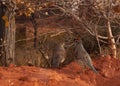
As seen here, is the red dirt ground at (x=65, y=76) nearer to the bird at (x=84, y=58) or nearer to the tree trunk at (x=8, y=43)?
the bird at (x=84, y=58)

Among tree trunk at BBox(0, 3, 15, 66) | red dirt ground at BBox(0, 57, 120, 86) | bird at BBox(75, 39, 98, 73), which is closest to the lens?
red dirt ground at BBox(0, 57, 120, 86)

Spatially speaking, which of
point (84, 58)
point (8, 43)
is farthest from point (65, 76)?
point (8, 43)

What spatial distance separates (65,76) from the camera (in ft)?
20.6

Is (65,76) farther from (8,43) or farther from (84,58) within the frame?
(8,43)

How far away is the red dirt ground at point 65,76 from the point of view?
5.51 m

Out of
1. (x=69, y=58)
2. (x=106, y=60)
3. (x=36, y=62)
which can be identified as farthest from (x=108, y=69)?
(x=36, y=62)

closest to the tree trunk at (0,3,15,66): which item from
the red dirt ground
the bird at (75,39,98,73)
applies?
the bird at (75,39,98,73)

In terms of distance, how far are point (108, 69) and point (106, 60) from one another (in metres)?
0.32

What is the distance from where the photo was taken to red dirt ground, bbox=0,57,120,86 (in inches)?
217

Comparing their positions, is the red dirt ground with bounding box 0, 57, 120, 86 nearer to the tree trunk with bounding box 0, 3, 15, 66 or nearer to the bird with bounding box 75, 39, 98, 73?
the bird with bounding box 75, 39, 98, 73

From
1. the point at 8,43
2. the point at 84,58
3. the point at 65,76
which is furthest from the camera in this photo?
the point at 8,43

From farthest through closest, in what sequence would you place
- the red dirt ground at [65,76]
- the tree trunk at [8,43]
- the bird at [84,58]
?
1. the tree trunk at [8,43]
2. the bird at [84,58]
3. the red dirt ground at [65,76]

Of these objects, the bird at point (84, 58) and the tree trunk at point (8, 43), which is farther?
→ the tree trunk at point (8, 43)

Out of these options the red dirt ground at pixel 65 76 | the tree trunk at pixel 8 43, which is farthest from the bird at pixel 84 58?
the tree trunk at pixel 8 43
